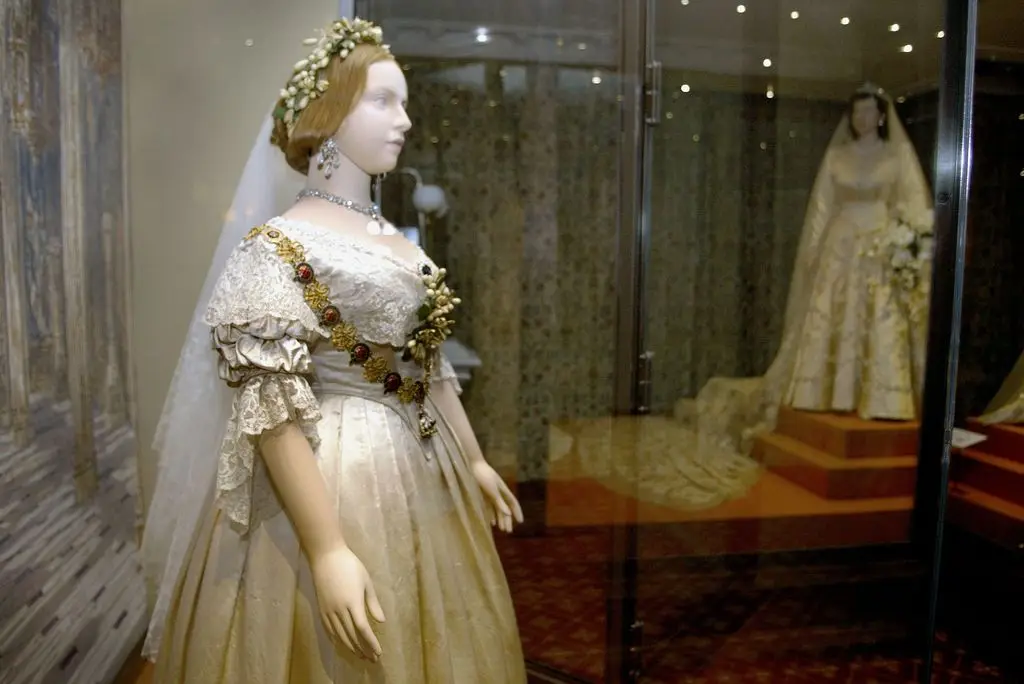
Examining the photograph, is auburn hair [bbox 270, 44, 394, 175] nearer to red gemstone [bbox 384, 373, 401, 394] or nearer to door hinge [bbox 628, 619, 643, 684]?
red gemstone [bbox 384, 373, 401, 394]

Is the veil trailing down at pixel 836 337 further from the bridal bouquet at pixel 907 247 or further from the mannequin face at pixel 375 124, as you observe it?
the mannequin face at pixel 375 124

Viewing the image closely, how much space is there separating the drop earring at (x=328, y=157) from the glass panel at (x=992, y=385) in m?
1.45

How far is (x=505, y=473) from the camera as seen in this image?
252 cm

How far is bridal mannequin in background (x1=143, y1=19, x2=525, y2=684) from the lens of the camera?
1.13m

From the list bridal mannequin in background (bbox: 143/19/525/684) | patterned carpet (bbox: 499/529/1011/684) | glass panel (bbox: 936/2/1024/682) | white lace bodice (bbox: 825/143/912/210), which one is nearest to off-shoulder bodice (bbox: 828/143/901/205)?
white lace bodice (bbox: 825/143/912/210)

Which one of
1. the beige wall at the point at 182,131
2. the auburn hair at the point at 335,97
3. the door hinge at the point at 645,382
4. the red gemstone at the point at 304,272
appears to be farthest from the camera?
the door hinge at the point at 645,382

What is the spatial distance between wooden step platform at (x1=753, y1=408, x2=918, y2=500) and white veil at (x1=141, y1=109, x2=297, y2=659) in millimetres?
1552

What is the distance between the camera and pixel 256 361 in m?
1.11

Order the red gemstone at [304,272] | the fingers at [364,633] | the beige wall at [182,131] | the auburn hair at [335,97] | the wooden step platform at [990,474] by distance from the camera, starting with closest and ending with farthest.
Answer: the fingers at [364,633]
the red gemstone at [304,272]
the auburn hair at [335,97]
the beige wall at [182,131]
the wooden step platform at [990,474]

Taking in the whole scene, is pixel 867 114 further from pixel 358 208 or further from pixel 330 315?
pixel 330 315

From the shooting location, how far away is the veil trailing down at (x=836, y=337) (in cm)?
189

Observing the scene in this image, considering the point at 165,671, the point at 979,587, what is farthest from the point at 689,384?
the point at 165,671

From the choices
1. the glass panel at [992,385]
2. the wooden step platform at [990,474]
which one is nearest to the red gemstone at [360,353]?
the glass panel at [992,385]

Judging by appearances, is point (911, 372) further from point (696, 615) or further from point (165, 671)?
point (165, 671)
